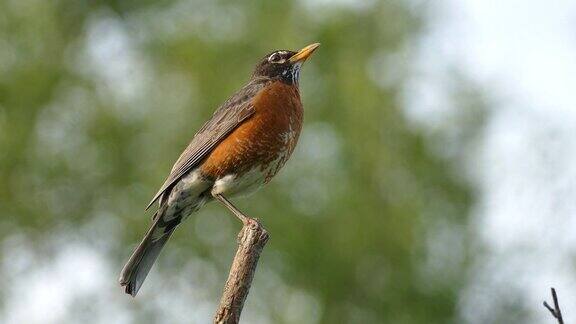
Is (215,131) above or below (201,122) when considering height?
below

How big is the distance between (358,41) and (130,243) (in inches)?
216

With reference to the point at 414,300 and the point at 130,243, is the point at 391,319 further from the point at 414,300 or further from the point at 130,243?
the point at 130,243

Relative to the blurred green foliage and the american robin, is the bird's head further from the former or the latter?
the blurred green foliage

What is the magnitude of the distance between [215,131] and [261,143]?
1.57 ft

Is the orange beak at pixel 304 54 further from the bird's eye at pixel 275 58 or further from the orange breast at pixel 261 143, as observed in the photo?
the orange breast at pixel 261 143

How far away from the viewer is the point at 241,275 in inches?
271

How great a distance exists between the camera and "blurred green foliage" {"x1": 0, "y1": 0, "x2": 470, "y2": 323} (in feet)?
68.2

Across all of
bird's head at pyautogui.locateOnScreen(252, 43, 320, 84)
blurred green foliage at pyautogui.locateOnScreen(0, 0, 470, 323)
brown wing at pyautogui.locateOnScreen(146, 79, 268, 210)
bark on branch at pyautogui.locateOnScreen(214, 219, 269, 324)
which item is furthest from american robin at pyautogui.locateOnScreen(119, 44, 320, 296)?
blurred green foliage at pyautogui.locateOnScreen(0, 0, 470, 323)

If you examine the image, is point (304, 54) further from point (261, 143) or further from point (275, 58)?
point (261, 143)

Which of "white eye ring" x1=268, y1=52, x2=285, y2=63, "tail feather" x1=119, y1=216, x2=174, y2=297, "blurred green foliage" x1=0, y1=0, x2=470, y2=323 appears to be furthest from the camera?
"blurred green foliage" x1=0, y1=0, x2=470, y2=323

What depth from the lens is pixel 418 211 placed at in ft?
69.7

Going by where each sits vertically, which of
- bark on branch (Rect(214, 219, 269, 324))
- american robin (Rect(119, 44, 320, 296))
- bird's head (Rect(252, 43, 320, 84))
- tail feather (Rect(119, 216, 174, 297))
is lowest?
bark on branch (Rect(214, 219, 269, 324))

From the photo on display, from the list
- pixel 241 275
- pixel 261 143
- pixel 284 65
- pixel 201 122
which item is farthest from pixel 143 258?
pixel 201 122

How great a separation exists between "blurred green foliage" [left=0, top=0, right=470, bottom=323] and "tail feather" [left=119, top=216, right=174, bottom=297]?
10.3 m
